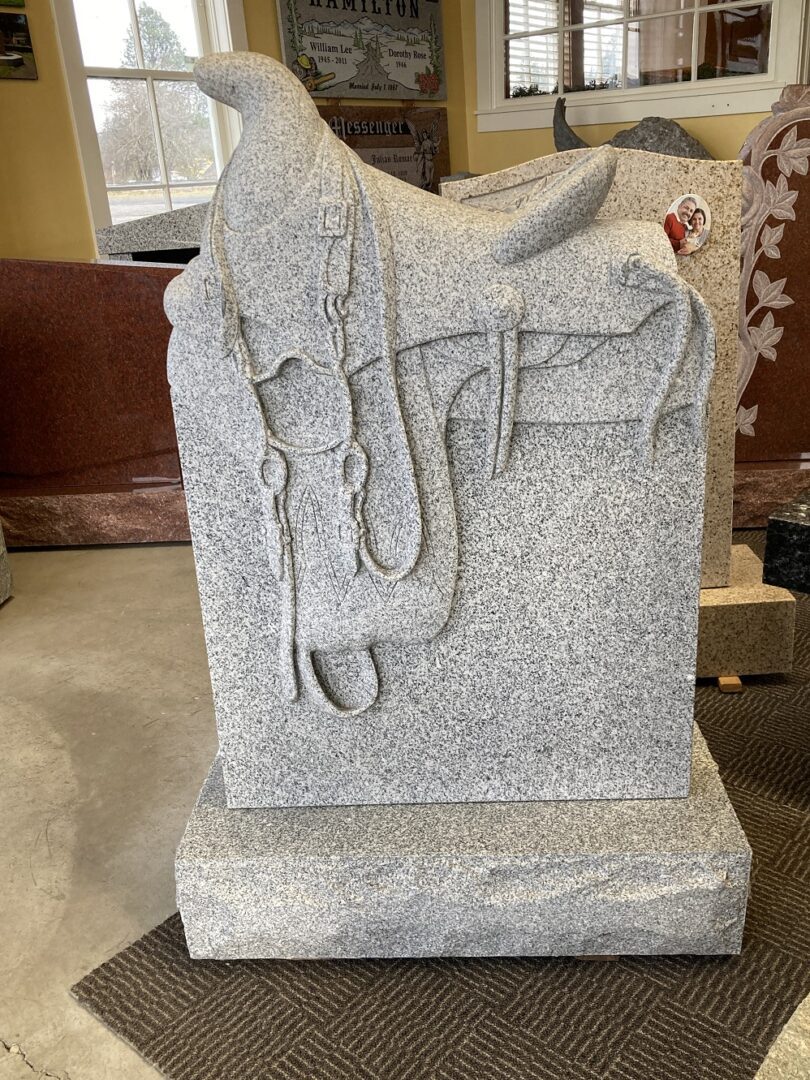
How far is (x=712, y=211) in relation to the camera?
1.70 metres

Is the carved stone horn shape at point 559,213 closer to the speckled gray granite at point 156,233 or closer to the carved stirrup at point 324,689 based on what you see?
the carved stirrup at point 324,689

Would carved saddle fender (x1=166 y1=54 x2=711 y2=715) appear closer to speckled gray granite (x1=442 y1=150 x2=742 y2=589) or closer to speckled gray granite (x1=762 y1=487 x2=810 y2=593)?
speckled gray granite (x1=762 y1=487 x2=810 y2=593)

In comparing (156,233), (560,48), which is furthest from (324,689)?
(560,48)

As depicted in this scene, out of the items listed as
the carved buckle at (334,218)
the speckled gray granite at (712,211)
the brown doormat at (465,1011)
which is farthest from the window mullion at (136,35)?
the brown doormat at (465,1011)

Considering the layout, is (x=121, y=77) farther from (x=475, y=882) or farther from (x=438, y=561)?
(x=475, y=882)

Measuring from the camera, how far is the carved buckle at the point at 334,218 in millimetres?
1053

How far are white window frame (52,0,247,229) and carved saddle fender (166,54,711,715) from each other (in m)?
2.64

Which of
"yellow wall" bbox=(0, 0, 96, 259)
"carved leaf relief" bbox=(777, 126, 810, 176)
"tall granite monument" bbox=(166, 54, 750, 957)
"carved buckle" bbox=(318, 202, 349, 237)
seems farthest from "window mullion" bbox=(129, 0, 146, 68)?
"carved buckle" bbox=(318, 202, 349, 237)

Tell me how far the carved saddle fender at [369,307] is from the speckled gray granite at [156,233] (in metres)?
1.78

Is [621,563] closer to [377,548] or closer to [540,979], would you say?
[377,548]

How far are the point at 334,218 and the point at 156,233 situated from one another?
6.55 feet

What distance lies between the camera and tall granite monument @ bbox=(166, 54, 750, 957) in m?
1.08

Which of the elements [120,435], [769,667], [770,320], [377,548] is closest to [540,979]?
[377,548]

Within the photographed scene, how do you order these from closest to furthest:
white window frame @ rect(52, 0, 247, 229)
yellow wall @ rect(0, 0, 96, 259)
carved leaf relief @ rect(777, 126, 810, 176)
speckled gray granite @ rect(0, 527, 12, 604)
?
carved leaf relief @ rect(777, 126, 810, 176) → speckled gray granite @ rect(0, 527, 12, 604) → yellow wall @ rect(0, 0, 96, 259) → white window frame @ rect(52, 0, 247, 229)
